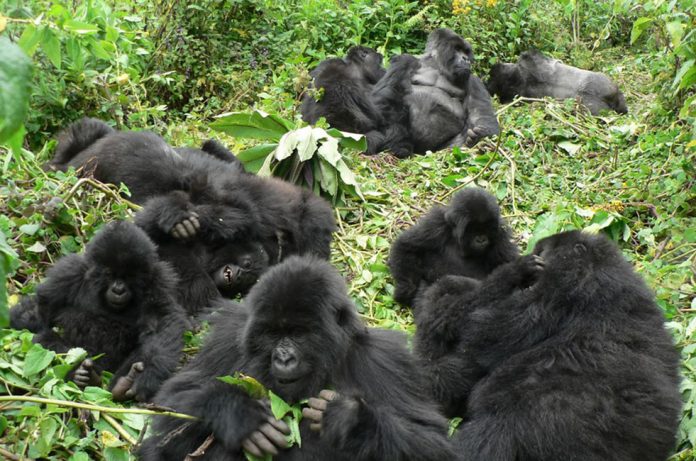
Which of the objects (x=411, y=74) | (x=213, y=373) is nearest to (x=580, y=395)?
(x=213, y=373)

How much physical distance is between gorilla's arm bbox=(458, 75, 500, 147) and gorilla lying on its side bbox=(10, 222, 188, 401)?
15.5ft

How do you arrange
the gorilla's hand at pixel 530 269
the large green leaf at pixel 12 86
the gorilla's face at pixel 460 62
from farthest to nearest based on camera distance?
the gorilla's face at pixel 460 62
the gorilla's hand at pixel 530 269
the large green leaf at pixel 12 86

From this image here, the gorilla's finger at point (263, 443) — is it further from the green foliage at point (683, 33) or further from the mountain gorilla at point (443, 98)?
the mountain gorilla at point (443, 98)

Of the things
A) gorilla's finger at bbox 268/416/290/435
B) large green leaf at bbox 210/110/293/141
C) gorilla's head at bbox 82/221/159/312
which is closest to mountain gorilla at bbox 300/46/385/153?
large green leaf at bbox 210/110/293/141

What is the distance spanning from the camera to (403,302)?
5.55m

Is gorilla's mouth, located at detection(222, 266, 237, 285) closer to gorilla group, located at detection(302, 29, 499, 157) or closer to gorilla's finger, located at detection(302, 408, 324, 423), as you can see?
gorilla's finger, located at detection(302, 408, 324, 423)

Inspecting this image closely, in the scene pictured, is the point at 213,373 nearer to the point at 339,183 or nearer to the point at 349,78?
the point at 339,183

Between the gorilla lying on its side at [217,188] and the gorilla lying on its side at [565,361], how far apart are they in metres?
1.41

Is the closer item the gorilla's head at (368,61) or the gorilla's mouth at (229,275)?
the gorilla's mouth at (229,275)

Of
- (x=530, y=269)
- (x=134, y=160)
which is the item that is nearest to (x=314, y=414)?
(x=530, y=269)

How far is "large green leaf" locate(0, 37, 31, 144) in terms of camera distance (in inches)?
56.3

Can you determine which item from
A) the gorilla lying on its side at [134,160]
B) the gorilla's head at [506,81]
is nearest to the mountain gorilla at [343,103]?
the gorilla's head at [506,81]

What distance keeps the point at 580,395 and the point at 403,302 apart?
6.64ft

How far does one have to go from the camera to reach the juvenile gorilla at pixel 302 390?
3279 mm
